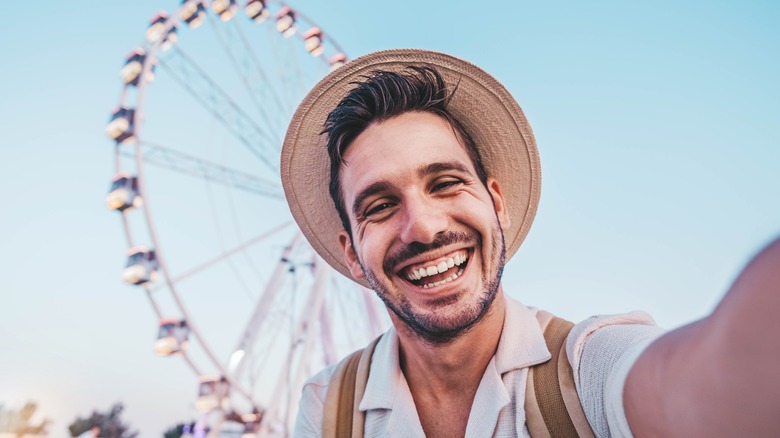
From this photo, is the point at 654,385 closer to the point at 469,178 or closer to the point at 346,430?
the point at 469,178

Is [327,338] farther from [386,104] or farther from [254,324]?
[386,104]

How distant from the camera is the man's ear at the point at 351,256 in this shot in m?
1.97

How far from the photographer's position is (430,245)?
1.53m

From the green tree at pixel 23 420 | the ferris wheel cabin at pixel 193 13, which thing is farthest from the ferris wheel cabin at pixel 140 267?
the green tree at pixel 23 420

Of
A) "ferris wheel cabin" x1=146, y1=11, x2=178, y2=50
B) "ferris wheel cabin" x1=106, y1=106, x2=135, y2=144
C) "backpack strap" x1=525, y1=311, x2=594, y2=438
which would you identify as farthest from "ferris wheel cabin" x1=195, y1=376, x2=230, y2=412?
"backpack strap" x1=525, y1=311, x2=594, y2=438

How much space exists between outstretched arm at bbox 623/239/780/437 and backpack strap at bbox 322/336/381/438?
1103mm

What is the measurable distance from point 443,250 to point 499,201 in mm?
517

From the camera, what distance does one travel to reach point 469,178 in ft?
5.39

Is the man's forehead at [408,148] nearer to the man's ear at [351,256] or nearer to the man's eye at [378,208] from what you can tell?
the man's eye at [378,208]

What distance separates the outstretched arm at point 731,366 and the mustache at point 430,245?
85 cm

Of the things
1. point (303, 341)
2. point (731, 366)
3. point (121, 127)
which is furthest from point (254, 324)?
point (731, 366)

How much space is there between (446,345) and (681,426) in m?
0.91

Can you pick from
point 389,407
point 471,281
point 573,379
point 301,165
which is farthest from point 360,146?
point 573,379

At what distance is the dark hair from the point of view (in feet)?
5.93
